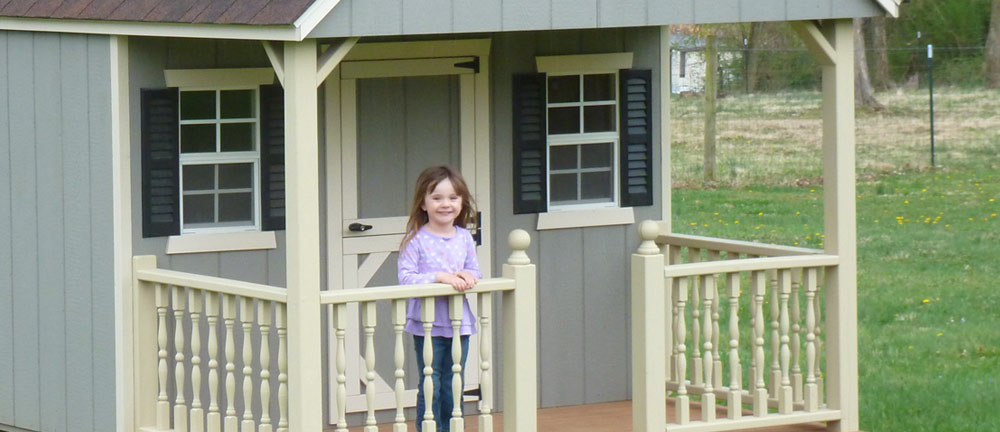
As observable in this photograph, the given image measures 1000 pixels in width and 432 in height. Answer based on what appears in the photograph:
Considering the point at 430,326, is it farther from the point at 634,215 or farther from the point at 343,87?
the point at 634,215

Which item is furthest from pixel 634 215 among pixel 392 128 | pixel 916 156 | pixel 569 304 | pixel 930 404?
pixel 916 156

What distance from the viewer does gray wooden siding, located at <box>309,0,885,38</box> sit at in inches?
275

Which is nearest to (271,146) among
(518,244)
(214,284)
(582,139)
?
(214,284)

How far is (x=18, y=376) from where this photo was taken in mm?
8633

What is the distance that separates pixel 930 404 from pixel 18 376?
5.17m

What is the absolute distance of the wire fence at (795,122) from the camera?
21250 mm

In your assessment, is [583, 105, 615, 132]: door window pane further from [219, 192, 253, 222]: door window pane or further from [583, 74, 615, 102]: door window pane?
[219, 192, 253, 222]: door window pane

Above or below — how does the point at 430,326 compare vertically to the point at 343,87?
below

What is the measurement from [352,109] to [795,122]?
50.5ft

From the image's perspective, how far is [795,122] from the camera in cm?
2314

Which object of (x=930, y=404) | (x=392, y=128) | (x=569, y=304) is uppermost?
(x=392, y=128)

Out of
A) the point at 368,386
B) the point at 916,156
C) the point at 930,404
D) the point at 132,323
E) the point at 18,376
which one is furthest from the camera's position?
the point at 916,156

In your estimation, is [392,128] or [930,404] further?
[930,404]

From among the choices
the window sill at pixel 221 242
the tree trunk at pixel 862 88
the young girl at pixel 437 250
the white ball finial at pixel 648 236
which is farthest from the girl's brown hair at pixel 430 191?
the tree trunk at pixel 862 88
